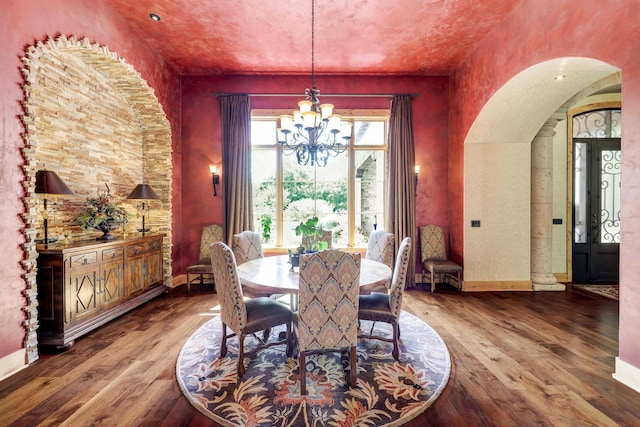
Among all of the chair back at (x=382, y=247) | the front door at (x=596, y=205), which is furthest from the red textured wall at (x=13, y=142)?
the front door at (x=596, y=205)

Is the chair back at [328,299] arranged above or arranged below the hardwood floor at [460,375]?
above

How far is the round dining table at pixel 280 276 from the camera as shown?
224 cm

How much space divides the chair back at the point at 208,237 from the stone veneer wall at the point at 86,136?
1.63ft

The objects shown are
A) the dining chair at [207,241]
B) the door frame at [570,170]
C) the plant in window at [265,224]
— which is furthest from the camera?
the plant in window at [265,224]

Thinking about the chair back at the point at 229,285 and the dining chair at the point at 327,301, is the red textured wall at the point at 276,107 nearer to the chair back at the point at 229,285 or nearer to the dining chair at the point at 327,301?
the chair back at the point at 229,285

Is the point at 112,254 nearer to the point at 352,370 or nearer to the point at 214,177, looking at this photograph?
the point at 214,177

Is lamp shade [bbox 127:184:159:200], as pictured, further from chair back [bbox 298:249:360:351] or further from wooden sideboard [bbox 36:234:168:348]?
chair back [bbox 298:249:360:351]

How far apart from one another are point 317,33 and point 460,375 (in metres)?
4.02

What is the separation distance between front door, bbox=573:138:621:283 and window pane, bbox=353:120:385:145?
3.38 m

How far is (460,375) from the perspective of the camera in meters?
2.33

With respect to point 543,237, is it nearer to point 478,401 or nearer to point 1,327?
point 478,401

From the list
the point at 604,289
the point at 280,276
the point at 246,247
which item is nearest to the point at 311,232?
the point at 280,276

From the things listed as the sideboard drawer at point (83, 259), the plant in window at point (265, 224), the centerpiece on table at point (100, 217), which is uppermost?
the centerpiece on table at point (100, 217)

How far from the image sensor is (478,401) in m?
2.01
